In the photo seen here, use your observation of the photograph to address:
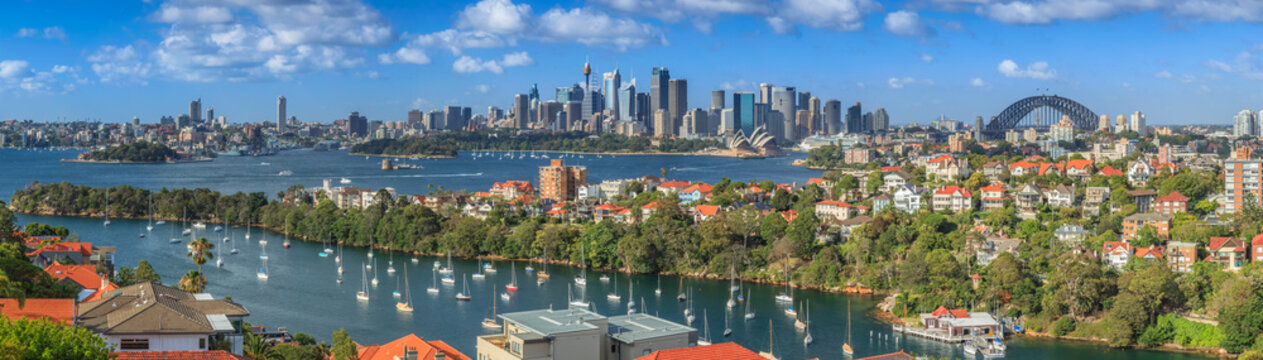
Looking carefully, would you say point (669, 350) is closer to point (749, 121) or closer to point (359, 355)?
point (359, 355)

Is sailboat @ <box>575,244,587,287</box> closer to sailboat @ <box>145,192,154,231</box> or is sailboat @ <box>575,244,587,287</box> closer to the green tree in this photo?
sailboat @ <box>145,192,154,231</box>

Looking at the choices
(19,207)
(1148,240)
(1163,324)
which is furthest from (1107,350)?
(19,207)

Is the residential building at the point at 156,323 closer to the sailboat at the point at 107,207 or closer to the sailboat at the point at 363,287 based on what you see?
the sailboat at the point at 363,287

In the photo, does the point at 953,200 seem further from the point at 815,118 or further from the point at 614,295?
the point at 815,118

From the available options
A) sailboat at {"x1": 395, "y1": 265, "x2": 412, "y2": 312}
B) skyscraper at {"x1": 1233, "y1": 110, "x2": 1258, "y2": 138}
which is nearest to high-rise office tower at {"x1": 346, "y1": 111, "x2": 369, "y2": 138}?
skyscraper at {"x1": 1233, "y1": 110, "x2": 1258, "y2": 138}

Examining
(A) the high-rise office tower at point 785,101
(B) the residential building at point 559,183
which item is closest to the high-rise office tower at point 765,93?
(A) the high-rise office tower at point 785,101

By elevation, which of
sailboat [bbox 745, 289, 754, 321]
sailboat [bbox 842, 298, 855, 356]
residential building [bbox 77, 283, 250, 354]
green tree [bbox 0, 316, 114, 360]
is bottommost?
sailboat [bbox 842, 298, 855, 356]

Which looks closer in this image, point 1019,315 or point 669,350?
point 669,350
